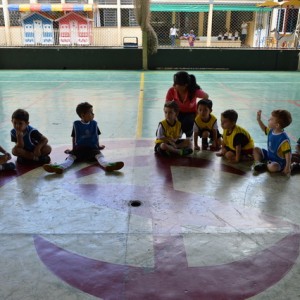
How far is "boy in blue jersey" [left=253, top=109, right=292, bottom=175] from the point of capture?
13.1 ft

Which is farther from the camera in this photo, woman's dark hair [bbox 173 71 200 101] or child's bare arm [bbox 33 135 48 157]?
woman's dark hair [bbox 173 71 200 101]

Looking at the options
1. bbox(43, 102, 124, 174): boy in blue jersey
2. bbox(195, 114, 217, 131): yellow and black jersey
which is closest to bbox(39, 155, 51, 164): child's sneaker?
bbox(43, 102, 124, 174): boy in blue jersey

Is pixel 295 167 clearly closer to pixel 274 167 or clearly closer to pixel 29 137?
pixel 274 167

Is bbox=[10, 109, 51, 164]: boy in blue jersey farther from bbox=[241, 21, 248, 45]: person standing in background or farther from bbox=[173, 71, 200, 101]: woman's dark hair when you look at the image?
bbox=[241, 21, 248, 45]: person standing in background

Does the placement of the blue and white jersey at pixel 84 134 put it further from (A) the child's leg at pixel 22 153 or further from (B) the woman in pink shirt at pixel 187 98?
(B) the woman in pink shirt at pixel 187 98

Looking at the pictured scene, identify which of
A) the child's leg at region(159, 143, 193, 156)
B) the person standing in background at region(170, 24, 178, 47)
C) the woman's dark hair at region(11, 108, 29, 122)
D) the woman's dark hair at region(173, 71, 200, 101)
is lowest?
the child's leg at region(159, 143, 193, 156)

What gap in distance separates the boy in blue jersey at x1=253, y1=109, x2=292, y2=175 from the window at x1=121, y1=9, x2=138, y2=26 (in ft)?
74.9

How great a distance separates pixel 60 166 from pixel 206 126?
204cm

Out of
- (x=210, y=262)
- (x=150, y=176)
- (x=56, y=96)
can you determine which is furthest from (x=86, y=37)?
(x=210, y=262)

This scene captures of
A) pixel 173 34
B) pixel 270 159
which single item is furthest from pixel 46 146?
pixel 173 34

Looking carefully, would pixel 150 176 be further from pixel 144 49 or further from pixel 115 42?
pixel 115 42

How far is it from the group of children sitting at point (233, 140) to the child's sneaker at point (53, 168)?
52.3 inches

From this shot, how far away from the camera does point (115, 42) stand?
83.3ft

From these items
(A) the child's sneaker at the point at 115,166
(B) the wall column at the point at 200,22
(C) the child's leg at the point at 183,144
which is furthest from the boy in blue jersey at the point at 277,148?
(B) the wall column at the point at 200,22
